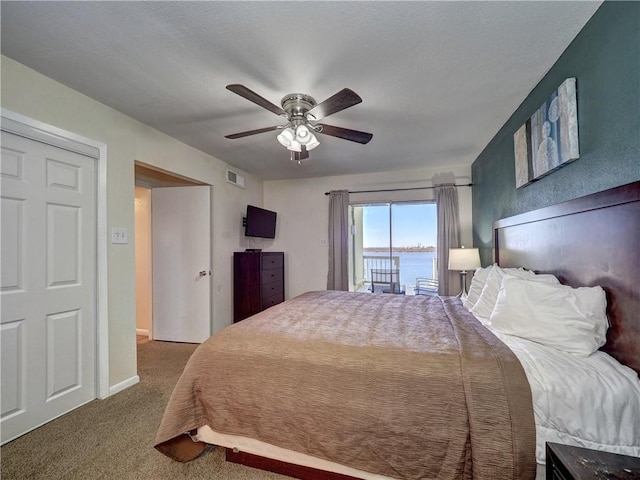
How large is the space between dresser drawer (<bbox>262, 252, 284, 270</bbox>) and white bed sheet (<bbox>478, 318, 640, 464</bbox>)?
11.3 ft

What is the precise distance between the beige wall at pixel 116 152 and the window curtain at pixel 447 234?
11.0 feet

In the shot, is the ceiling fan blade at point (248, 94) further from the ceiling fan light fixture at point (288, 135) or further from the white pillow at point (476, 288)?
the white pillow at point (476, 288)

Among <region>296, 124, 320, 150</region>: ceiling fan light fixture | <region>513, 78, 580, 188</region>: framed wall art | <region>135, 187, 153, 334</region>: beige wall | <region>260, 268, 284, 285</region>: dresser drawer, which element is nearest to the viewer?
<region>513, 78, 580, 188</region>: framed wall art

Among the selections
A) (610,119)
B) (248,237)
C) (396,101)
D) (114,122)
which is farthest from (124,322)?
(610,119)

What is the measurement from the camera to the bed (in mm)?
1113

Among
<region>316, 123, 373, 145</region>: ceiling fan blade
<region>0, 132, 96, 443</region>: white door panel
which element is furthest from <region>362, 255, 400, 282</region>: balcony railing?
<region>0, 132, 96, 443</region>: white door panel

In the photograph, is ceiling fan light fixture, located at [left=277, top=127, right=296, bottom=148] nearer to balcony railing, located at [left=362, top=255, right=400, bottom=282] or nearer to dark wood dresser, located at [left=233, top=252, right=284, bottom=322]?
dark wood dresser, located at [left=233, top=252, right=284, bottom=322]

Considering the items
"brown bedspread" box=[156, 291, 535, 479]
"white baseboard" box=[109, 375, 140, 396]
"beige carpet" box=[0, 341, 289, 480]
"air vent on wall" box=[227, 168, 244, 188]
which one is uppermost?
"air vent on wall" box=[227, 168, 244, 188]

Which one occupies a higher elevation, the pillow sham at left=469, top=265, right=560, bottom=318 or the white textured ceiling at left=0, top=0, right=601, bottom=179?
the white textured ceiling at left=0, top=0, right=601, bottom=179

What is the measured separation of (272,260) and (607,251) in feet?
12.3

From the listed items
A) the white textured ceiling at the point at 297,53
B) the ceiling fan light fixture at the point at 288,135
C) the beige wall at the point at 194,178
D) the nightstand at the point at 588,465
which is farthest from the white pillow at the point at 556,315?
the beige wall at the point at 194,178

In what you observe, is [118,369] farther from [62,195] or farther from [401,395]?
[401,395]

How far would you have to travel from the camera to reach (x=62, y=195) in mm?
2049

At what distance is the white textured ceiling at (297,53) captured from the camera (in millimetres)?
1417
